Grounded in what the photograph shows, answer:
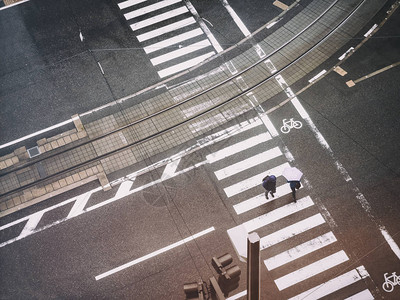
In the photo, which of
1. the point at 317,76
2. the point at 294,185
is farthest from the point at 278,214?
the point at 317,76

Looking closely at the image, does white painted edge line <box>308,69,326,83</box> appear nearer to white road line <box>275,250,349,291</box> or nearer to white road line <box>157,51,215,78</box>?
white road line <box>157,51,215,78</box>

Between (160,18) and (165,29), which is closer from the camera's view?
(165,29)

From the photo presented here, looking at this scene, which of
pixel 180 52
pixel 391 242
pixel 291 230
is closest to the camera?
pixel 391 242

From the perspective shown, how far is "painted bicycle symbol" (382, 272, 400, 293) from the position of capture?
37.3 ft

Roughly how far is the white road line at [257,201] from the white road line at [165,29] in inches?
328

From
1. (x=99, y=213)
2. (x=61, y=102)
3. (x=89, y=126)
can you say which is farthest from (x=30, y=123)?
(x=99, y=213)

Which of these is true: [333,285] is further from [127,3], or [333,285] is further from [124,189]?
[127,3]

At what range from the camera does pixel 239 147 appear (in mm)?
13844

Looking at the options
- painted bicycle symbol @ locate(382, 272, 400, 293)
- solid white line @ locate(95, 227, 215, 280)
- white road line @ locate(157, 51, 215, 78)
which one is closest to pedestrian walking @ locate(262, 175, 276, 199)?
solid white line @ locate(95, 227, 215, 280)

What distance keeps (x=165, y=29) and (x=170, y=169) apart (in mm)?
6698

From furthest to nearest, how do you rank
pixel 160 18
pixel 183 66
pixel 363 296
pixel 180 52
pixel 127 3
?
1. pixel 127 3
2. pixel 160 18
3. pixel 180 52
4. pixel 183 66
5. pixel 363 296

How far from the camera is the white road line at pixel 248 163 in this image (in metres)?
13.4

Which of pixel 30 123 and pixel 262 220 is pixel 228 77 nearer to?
pixel 262 220

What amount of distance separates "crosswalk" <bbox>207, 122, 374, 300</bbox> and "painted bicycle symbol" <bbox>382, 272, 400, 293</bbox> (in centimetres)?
53
